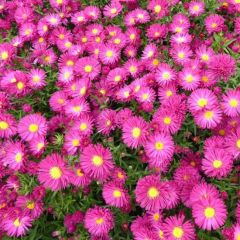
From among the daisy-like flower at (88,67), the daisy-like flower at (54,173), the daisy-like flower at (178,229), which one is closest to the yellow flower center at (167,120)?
the daisy-like flower at (178,229)

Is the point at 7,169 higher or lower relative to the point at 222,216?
lower

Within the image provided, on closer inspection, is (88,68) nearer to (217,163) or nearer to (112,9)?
(112,9)

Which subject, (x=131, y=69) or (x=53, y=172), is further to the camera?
(x=131, y=69)

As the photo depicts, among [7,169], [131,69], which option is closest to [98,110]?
[131,69]

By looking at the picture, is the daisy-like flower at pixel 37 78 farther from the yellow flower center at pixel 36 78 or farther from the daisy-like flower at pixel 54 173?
the daisy-like flower at pixel 54 173

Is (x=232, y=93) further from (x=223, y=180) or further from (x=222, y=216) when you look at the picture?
(x=222, y=216)

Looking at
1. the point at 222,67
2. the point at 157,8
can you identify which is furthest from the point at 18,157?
the point at 157,8

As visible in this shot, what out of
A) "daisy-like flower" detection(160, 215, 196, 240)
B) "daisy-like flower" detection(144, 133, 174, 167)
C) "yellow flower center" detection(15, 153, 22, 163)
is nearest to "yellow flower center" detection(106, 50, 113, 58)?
"daisy-like flower" detection(144, 133, 174, 167)
